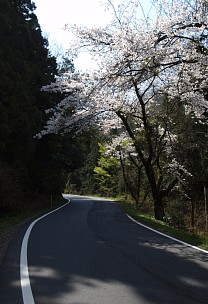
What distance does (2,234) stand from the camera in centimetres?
1286

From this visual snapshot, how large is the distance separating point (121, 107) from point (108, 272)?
435 inches

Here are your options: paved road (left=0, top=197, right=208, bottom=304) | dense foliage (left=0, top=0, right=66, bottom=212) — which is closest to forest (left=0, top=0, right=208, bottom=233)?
dense foliage (left=0, top=0, right=66, bottom=212)

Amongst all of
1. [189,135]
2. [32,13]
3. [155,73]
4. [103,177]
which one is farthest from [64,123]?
[103,177]

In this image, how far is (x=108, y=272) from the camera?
6.78 meters

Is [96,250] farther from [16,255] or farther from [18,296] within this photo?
[18,296]

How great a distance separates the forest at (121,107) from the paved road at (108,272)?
4.55m

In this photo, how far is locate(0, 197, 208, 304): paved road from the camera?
5430 millimetres

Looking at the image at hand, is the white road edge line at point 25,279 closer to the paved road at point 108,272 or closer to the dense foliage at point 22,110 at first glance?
the paved road at point 108,272

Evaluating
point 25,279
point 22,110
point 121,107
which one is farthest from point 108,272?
point 22,110

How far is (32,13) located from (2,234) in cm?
2047

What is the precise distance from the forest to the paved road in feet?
14.9

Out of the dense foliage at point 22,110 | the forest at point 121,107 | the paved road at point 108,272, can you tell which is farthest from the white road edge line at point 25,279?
the dense foliage at point 22,110

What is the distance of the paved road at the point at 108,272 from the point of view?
214 inches

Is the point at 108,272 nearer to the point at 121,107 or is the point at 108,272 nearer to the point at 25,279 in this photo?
the point at 25,279
